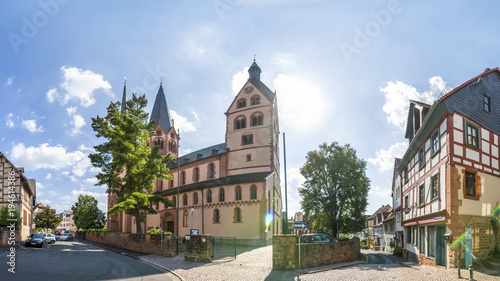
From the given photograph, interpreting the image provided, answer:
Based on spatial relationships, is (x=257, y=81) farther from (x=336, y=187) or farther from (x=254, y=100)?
(x=336, y=187)

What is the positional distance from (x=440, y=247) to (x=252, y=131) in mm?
30786

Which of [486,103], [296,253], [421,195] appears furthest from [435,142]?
[296,253]

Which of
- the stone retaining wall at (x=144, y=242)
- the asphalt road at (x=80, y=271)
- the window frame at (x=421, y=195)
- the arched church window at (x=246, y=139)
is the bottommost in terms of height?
the stone retaining wall at (x=144, y=242)

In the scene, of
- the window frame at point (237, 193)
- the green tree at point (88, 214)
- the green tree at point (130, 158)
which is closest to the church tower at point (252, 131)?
the window frame at point (237, 193)

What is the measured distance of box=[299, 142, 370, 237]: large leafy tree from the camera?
138 feet

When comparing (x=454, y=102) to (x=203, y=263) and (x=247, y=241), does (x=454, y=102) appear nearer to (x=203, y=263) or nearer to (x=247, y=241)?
(x=203, y=263)

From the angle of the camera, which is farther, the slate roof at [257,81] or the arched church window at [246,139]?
the slate roof at [257,81]

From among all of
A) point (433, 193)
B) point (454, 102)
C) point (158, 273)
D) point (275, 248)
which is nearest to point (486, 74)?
point (454, 102)

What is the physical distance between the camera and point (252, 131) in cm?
4806

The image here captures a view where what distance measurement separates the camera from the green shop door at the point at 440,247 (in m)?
19.3

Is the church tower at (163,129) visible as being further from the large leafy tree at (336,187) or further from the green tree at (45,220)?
the green tree at (45,220)

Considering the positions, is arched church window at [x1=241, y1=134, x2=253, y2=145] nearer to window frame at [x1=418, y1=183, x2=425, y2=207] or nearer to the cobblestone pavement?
window frame at [x1=418, y1=183, x2=425, y2=207]

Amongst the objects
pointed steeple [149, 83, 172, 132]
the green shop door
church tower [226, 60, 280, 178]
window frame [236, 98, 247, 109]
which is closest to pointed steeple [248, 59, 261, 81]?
church tower [226, 60, 280, 178]

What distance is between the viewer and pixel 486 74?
21703 mm
